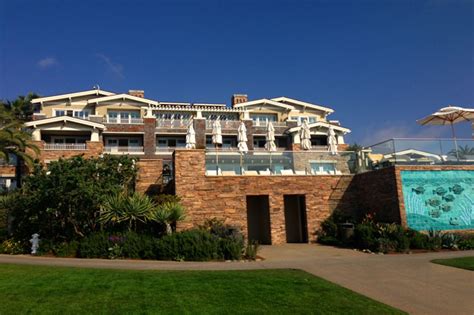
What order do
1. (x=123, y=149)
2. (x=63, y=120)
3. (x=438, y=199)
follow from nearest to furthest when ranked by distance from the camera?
(x=438, y=199) < (x=63, y=120) < (x=123, y=149)

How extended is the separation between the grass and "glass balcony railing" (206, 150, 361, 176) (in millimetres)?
8176

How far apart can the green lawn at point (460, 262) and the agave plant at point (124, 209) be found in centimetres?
994

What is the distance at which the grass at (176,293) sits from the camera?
19.9 feet

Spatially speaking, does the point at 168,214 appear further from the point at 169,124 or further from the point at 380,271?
the point at 169,124

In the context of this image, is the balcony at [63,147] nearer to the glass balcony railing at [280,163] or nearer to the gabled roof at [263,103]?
the gabled roof at [263,103]

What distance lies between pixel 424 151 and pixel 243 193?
836cm

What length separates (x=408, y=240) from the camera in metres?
13.6

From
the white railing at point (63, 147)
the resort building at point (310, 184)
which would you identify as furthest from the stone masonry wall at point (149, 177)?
the white railing at point (63, 147)

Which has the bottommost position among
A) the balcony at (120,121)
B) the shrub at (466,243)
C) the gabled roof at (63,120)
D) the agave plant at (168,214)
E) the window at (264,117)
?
the shrub at (466,243)

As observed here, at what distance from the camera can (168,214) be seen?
13.5 metres

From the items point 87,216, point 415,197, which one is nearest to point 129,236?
point 87,216

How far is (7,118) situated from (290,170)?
18450 millimetres

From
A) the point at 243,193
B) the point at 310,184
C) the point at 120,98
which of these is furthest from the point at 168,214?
the point at 120,98

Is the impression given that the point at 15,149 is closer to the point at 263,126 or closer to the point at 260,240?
the point at 260,240
